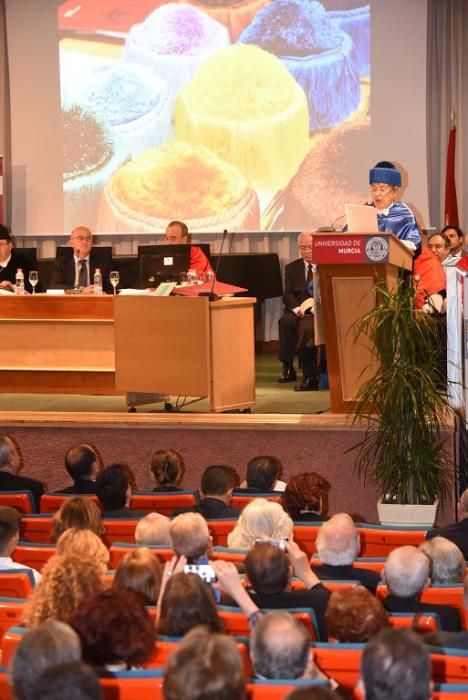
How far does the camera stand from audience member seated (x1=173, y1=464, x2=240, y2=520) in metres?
4.82

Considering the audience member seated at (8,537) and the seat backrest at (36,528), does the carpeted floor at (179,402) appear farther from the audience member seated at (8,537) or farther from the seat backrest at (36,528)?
the audience member seated at (8,537)

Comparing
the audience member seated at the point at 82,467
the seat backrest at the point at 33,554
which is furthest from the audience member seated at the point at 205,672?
the audience member seated at the point at 82,467

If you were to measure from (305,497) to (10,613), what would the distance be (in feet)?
5.71

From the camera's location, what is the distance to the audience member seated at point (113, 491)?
4875 millimetres

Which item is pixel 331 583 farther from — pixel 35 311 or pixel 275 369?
pixel 275 369

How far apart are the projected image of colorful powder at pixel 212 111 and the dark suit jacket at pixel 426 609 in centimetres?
780

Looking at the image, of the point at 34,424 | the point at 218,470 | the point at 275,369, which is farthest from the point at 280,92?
the point at 218,470

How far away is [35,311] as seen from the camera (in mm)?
7891

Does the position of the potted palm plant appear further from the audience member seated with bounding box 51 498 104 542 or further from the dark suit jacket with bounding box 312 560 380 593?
the audience member seated with bounding box 51 498 104 542

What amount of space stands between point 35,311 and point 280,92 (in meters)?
4.32

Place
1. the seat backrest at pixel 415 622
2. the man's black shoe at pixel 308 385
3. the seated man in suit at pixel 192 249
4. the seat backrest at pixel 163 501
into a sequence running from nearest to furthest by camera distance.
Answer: the seat backrest at pixel 415 622 → the seat backrest at pixel 163 501 → the man's black shoe at pixel 308 385 → the seated man in suit at pixel 192 249

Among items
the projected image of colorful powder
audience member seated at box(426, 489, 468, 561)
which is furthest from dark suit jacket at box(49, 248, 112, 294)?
audience member seated at box(426, 489, 468, 561)

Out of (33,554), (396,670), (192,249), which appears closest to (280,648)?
(396,670)

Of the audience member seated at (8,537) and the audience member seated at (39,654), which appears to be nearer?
the audience member seated at (39,654)
